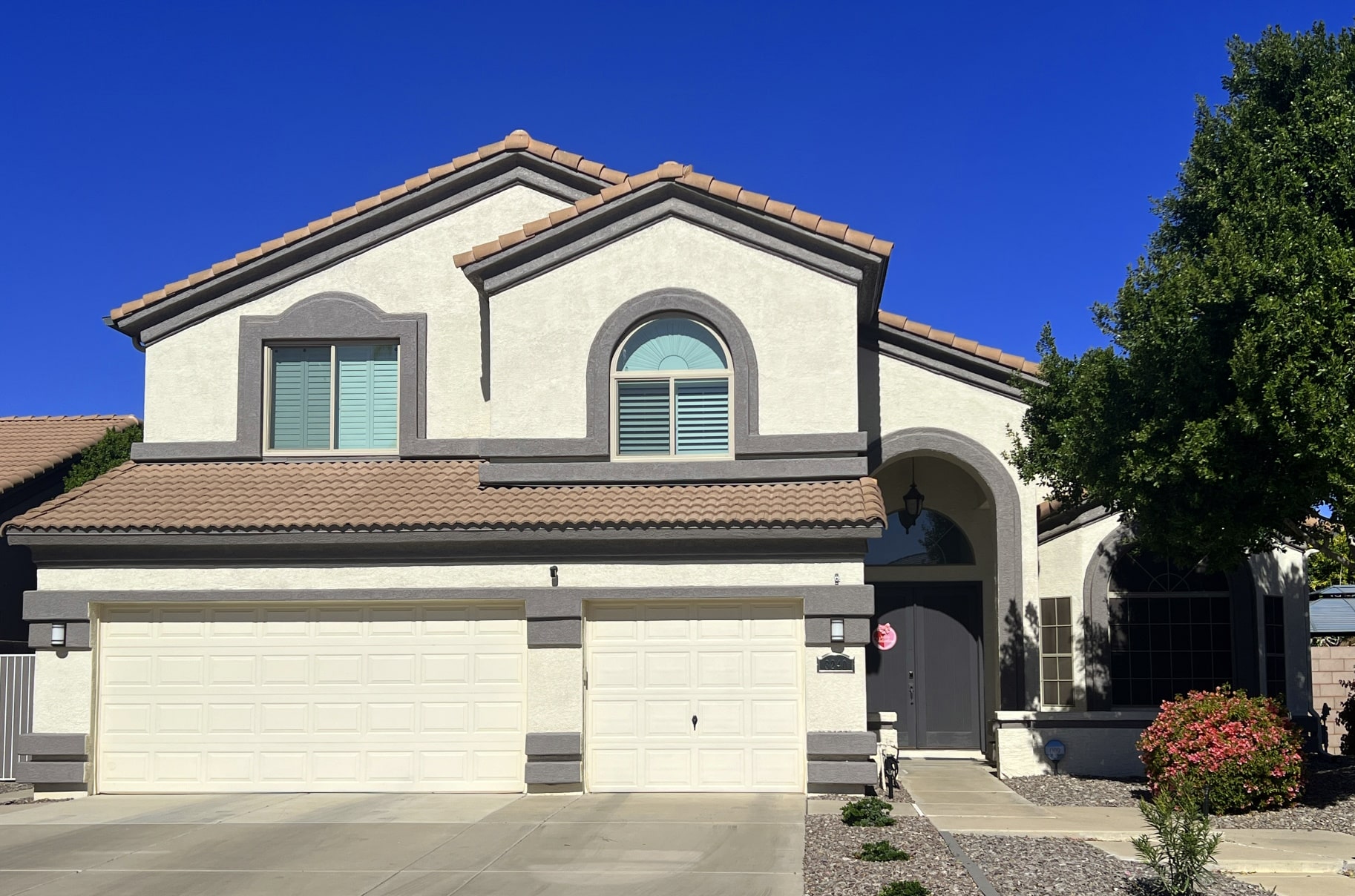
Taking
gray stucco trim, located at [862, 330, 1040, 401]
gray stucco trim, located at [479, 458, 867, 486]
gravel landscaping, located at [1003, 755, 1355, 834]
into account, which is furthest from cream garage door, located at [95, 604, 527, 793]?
gray stucco trim, located at [862, 330, 1040, 401]

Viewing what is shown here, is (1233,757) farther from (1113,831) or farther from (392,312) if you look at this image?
(392,312)

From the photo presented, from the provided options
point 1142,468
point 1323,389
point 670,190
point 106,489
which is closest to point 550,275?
point 670,190

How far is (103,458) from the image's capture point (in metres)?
22.1

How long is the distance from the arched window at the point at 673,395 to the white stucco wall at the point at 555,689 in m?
2.89

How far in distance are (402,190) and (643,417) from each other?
513cm

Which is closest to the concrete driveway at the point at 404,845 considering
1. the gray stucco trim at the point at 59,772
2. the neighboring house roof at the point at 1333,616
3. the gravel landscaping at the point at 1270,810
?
the gray stucco trim at the point at 59,772

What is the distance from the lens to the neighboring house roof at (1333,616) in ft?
76.4

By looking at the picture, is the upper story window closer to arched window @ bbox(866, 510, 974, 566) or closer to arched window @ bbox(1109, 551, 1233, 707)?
arched window @ bbox(866, 510, 974, 566)

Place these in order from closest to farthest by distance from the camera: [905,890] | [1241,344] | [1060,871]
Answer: [905,890], [1060,871], [1241,344]

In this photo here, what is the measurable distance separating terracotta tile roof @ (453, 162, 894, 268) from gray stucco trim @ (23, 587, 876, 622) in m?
4.37

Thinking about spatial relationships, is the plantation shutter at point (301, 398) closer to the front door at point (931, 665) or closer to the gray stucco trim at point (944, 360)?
the gray stucco trim at point (944, 360)

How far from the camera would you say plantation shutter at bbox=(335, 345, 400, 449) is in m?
18.8

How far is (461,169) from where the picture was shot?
1953cm

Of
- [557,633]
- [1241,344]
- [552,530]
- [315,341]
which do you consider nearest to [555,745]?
[557,633]
